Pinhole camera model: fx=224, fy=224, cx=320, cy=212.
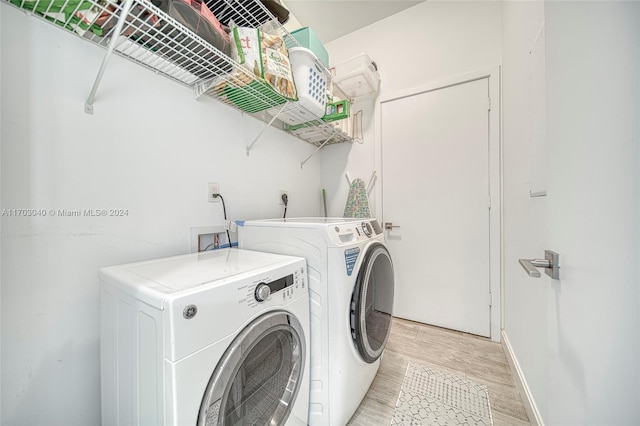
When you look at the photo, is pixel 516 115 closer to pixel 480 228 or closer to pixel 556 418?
pixel 480 228

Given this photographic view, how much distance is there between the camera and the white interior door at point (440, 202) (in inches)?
73.2

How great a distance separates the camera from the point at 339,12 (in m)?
2.18

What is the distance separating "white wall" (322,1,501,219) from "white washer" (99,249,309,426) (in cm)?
165

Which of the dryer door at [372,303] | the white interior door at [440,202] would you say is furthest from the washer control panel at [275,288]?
the white interior door at [440,202]

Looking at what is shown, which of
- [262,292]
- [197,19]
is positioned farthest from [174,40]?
[262,292]

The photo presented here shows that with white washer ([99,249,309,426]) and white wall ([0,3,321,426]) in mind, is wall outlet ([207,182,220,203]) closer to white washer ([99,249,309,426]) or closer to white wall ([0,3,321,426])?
white wall ([0,3,321,426])

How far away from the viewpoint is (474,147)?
1866mm

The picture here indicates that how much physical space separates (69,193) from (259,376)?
103 cm

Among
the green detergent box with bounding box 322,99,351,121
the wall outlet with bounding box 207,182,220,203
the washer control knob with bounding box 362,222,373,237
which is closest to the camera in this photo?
the washer control knob with bounding box 362,222,373,237

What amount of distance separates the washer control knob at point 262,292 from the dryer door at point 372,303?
1.49ft

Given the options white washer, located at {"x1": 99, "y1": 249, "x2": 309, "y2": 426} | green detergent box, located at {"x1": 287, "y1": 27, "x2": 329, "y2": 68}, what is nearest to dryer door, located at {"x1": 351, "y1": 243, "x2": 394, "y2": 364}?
white washer, located at {"x1": 99, "y1": 249, "x2": 309, "y2": 426}

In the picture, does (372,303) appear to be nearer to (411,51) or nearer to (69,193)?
(69,193)

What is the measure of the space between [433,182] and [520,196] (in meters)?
0.73

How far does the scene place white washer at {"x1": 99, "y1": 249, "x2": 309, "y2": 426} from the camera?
59 centimetres
